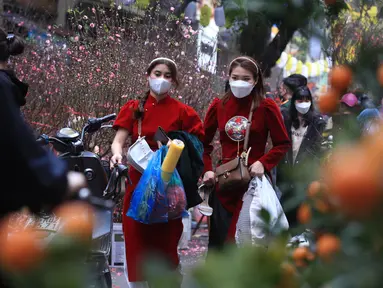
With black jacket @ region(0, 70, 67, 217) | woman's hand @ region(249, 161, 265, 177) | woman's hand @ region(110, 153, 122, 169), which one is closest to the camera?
black jacket @ region(0, 70, 67, 217)

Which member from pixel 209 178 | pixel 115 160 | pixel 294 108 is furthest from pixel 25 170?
pixel 294 108

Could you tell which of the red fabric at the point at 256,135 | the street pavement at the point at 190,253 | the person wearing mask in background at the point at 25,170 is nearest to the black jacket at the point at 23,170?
the person wearing mask in background at the point at 25,170

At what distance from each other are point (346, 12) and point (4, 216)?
3.91 feet

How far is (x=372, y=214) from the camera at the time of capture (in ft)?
3.41

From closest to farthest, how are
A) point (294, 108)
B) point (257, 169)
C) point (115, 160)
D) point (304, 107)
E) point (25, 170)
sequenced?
point (25, 170) → point (115, 160) → point (257, 169) → point (304, 107) → point (294, 108)

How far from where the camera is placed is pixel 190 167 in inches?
211

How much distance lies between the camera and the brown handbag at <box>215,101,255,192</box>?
529 cm

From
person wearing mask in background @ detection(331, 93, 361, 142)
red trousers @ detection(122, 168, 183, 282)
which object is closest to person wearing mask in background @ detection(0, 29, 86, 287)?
person wearing mask in background @ detection(331, 93, 361, 142)

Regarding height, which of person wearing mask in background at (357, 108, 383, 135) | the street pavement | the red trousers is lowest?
the street pavement

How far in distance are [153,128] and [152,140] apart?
0.08 m

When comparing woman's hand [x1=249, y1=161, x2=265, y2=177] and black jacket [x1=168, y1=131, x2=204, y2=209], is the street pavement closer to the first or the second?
black jacket [x1=168, y1=131, x2=204, y2=209]

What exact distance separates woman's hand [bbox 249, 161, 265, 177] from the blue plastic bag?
0.50m

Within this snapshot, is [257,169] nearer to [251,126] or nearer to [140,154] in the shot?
[251,126]

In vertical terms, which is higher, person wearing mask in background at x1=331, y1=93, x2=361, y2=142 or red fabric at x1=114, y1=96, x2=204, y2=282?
person wearing mask in background at x1=331, y1=93, x2=361, y2=142
